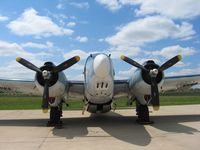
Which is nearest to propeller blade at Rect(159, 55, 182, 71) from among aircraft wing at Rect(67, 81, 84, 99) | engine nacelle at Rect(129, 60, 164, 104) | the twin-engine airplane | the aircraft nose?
the twin-engine airplane

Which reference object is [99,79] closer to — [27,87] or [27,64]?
[27,64]

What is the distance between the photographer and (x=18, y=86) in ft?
56.1

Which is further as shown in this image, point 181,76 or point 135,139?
point 181,76

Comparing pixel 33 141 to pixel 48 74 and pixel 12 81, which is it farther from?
pixel 12 81

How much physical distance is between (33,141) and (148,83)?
602 centimetres

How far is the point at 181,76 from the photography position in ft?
55.3

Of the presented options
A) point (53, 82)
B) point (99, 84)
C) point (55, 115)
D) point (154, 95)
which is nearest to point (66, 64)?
point (53, 82)

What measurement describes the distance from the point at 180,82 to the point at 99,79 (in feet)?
21.8

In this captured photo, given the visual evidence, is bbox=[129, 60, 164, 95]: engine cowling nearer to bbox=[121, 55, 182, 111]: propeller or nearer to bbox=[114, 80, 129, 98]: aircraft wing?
bbox=[121, 55, 182, 111]: propeller

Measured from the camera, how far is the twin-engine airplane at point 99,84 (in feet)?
41.3

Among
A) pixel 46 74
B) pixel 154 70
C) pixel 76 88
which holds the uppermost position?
pixel 154 70

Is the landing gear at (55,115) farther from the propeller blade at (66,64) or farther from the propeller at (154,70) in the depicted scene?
the propeller at (154,70)

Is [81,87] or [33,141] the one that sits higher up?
[81,87]

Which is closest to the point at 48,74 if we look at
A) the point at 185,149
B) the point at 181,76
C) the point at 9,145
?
the point at 9,145
